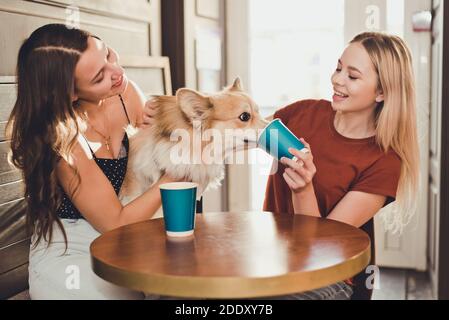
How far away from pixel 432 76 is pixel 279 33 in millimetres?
6151

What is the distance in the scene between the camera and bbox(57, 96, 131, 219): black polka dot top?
1.78 m

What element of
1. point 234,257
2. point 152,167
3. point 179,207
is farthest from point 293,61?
Answer: point 234,257

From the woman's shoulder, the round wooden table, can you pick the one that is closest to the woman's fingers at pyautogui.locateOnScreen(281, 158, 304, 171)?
the round wooden table

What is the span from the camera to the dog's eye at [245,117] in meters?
1.82

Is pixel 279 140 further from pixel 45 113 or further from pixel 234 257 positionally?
pixel 45 113

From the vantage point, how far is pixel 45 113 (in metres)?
1.68

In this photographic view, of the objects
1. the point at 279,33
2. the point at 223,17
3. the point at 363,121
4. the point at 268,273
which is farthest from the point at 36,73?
the point at 279,33

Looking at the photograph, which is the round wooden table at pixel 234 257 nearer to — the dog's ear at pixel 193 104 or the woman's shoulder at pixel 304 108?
the dog's ear at pixel 193 104

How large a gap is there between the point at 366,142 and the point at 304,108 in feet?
1.03

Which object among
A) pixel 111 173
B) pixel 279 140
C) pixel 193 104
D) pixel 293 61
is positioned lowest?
pixel 111 173

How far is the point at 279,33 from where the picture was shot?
9.15m

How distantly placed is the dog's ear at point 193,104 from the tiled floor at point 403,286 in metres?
1.91

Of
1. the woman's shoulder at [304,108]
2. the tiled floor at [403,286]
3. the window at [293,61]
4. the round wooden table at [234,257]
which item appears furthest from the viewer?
the window at [293,61]

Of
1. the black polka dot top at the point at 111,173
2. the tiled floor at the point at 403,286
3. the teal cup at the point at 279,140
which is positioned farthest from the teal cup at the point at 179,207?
the tiled floor at the point at 403,286
